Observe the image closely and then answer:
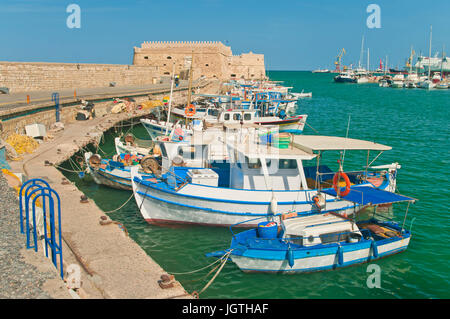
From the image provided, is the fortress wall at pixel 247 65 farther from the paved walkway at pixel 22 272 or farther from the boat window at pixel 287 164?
the paved walkway at pixel 22 272

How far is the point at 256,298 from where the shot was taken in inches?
333

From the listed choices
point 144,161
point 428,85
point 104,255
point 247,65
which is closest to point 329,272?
point 104,255

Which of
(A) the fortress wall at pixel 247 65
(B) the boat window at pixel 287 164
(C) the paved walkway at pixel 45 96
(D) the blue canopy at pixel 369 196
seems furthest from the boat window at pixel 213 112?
(A) the fortress wall at pixel 247 65

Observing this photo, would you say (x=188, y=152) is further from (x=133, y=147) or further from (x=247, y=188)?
(x=133, y=147)

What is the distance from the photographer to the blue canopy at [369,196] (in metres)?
10.3

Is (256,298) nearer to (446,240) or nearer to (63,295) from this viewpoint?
(63,295)

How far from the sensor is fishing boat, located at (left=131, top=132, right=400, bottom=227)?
1147 cm

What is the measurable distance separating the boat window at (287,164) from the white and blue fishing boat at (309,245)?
1.99m

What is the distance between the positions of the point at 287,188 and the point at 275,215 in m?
1.29

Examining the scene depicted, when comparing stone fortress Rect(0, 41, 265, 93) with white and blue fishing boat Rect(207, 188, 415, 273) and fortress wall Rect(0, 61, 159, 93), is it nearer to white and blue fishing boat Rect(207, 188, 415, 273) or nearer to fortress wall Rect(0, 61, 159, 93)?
fortress wall Rect(0, 61, 159, 93)

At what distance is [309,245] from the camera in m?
9.40

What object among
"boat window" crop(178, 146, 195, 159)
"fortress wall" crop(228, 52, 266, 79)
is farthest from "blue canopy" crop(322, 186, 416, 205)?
"fortress wall" crop(228, 52, 266, 79)

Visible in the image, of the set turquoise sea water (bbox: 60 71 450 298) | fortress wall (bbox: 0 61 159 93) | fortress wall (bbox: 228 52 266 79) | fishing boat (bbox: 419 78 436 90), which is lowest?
turquoise sea water (bbox: 60 71 450 298)
